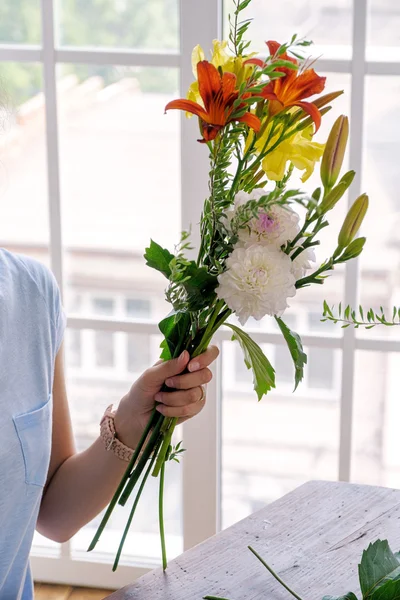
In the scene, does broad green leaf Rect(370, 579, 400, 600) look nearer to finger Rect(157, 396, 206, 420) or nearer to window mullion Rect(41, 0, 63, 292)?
finger Rect(157, 396, 206, 420)

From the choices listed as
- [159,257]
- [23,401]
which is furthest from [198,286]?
[23,401]

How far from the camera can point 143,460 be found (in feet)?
3.34

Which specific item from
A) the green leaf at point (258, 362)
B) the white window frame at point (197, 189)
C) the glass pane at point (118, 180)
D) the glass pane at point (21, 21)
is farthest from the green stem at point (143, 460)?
the glass pane at point (21, 21)

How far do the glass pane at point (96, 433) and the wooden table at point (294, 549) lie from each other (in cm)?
93

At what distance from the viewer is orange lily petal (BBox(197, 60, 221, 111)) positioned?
0.83 metres

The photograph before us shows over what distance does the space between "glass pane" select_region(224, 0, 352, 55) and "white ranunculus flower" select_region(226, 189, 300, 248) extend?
108 cm

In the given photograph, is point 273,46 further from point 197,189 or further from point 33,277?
point 197,189

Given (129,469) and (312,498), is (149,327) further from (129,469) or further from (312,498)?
(129,469)

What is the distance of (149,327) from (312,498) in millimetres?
853

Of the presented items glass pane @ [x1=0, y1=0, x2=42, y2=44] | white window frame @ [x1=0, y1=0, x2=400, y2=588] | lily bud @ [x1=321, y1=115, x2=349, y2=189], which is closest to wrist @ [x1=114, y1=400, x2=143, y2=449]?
lily bud @ [x1=321, y1=115, x2=349, y2=189]

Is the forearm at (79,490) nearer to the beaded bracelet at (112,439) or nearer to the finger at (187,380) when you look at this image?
the beaded bracelet at (112,439)

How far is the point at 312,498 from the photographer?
131 cm

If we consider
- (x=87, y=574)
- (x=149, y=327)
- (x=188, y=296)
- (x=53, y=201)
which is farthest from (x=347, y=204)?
(x=87, y=574)

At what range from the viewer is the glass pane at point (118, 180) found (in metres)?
2.01
